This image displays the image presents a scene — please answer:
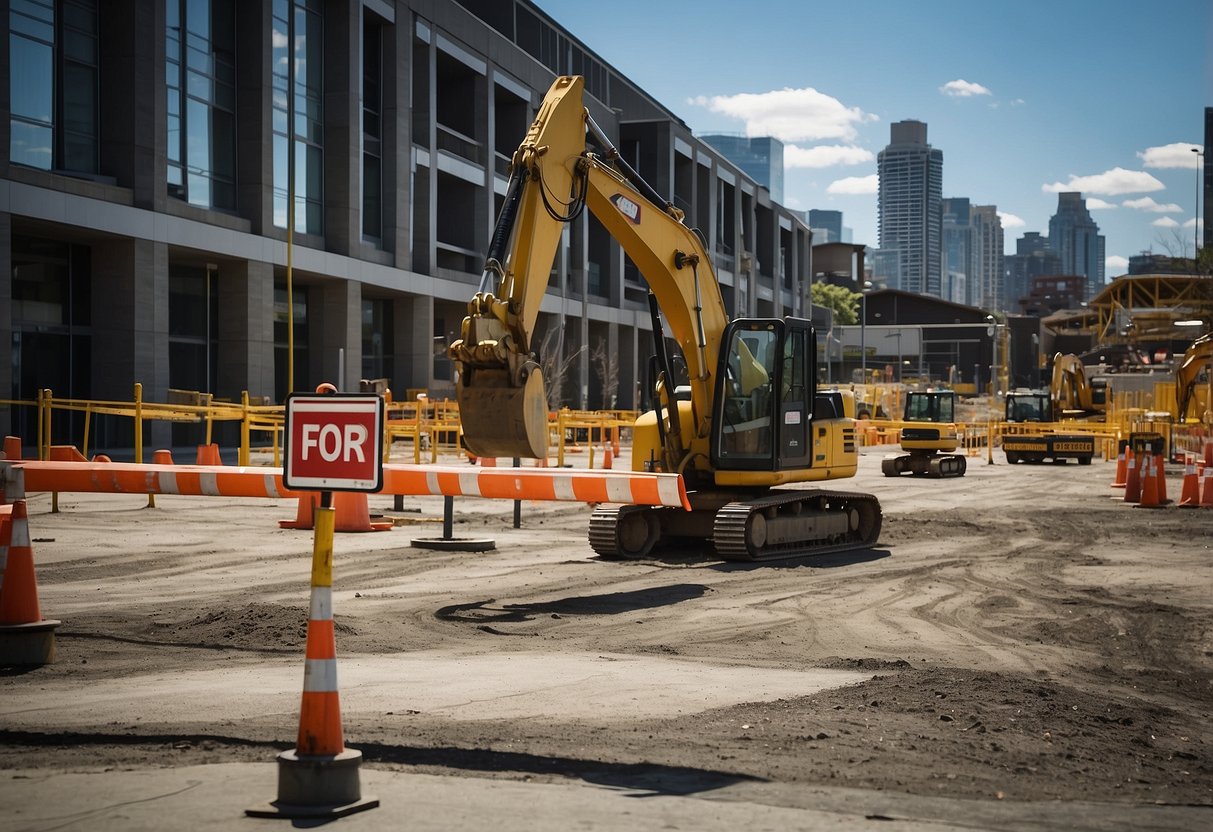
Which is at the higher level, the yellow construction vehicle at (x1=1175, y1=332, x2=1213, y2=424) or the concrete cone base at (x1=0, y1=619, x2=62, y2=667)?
the yellow construction vehicle at (x1=1175, y1=332, x2=1213, y2=424)

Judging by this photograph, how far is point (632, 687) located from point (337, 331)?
40.0 metres

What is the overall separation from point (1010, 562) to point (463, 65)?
44202 mm

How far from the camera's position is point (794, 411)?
56.5ft

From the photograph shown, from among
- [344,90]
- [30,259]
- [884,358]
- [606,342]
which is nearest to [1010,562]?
[30,259]

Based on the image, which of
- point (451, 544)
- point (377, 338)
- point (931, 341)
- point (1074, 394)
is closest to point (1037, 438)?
point (1074, 394)

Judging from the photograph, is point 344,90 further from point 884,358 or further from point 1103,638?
point 884,358

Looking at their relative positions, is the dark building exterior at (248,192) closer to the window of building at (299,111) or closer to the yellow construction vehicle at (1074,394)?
the window of building at (299,111)

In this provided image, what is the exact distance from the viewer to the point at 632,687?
8.34 metres

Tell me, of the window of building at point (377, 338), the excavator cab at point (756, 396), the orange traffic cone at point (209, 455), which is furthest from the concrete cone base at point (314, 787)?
the window of building at point (377, 338)

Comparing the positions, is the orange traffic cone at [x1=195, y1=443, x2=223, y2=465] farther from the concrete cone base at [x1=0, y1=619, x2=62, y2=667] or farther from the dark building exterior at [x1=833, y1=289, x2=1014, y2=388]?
the dark building exterior at [x1=833, y1=289, x2=1014, y2=388]

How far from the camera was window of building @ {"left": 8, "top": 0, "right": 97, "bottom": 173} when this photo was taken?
3238cm

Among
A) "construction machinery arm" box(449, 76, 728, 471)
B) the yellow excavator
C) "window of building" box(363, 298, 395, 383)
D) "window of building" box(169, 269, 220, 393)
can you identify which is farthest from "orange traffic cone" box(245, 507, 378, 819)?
"window of building" box(363, 298, 395, 383)

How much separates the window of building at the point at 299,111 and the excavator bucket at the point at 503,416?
1173 inches

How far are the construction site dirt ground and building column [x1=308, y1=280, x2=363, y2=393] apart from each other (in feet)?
96.1
